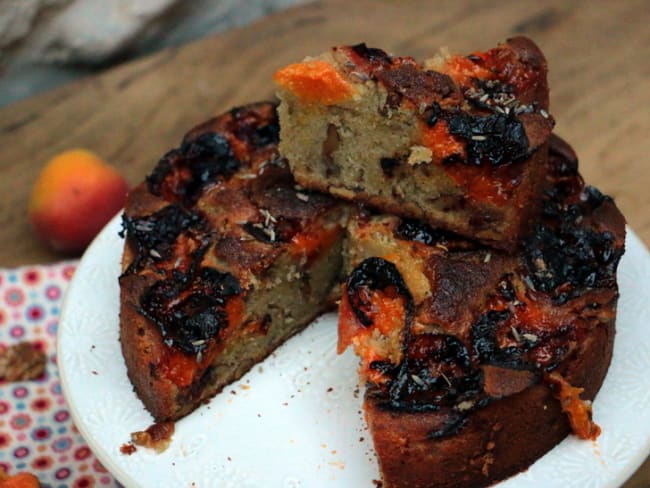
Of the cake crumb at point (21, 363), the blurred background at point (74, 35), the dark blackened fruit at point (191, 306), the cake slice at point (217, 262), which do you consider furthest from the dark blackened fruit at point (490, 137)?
the blurred background at point (74, 35)

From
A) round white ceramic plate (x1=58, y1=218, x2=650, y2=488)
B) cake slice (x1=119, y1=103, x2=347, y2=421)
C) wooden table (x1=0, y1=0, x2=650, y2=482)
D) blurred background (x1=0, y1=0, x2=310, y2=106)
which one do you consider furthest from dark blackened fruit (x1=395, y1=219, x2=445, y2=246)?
blurred background (x1=0, y1=0, x2=310, y2=106)

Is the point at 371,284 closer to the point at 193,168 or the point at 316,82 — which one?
the point at 316,82

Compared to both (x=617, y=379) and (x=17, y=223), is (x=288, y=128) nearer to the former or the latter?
(x=617, y=379)

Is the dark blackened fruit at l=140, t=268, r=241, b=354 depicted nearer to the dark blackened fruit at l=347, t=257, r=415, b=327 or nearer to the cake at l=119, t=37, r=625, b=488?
the cake at l=119, t=37, r=625, b=488

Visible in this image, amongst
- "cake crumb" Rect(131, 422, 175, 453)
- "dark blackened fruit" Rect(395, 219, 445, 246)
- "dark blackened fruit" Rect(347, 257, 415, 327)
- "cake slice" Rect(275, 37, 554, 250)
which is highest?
"cake slice" Rect(275, 37, 554, 250)

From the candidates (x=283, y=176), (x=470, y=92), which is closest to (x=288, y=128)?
(x=283, y=176)
